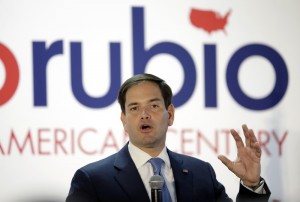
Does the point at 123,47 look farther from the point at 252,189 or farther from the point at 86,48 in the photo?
the point at 252,189

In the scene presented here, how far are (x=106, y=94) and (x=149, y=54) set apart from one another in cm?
42

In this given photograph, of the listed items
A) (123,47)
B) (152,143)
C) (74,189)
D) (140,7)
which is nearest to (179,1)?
(140,7)

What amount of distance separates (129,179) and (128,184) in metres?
0.03

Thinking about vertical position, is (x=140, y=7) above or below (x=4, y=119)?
above

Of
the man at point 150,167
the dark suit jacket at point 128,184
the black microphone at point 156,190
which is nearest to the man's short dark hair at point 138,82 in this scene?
the man at point 150,167

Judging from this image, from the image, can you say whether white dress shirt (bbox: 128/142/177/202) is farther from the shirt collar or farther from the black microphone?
the black microphone

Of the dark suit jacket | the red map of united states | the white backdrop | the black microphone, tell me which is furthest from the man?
the red map of united states

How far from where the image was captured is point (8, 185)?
3773 mm

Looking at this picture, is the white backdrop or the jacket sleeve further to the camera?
the white backdrop

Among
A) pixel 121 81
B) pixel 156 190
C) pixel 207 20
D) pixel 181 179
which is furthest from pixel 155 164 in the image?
pixel 207 20

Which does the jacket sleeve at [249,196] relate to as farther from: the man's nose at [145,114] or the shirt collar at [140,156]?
the man's nose at [145,114]

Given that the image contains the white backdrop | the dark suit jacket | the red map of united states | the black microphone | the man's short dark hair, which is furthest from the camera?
the red map of united states

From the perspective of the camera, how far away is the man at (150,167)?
94.4 inches

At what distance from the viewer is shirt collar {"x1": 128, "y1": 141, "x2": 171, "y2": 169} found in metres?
2.54
